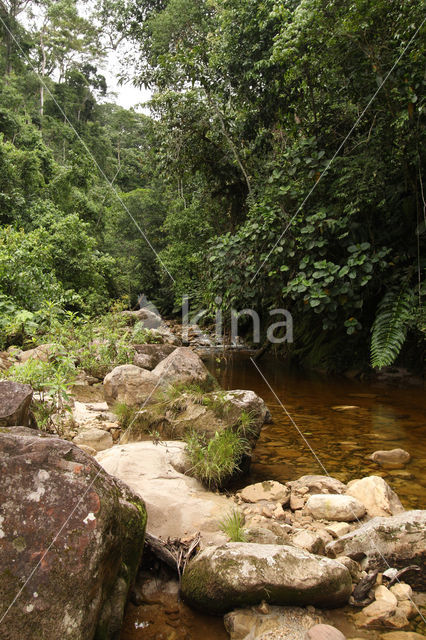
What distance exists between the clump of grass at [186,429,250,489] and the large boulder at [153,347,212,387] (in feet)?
4.56

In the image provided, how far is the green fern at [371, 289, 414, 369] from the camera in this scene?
18.0 ft

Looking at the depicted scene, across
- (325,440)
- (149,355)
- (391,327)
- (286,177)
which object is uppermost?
(286,177)

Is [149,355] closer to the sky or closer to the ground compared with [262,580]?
closer to the sky

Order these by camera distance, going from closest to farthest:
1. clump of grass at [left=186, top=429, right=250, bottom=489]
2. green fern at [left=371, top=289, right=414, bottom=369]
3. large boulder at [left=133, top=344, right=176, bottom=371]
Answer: clump of grass at [left=186, top=429, right=250, bottom=489]
green fern at [left=371, top=289, right=414, bottom=369]
large boulder at [left=133, top=344, right=176, bottom=371]

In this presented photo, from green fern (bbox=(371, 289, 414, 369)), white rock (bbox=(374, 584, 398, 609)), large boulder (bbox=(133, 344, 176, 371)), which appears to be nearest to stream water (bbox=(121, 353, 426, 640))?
white rock (bbox=(374, 584, 398, 609))

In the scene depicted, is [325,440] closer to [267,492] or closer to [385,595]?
[267,492]

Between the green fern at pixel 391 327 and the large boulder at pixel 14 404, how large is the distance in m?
4.02

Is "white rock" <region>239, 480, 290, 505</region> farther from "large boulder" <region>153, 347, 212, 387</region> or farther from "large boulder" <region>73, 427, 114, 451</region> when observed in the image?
"large boulder" <region>153, 347, 212, 387</region>

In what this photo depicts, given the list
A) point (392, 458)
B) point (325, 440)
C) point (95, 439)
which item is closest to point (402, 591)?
point (392, 458)

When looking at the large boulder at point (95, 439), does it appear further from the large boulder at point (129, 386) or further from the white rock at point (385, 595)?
the white rock at point (385, 595)

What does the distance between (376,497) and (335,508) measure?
35 centimetres

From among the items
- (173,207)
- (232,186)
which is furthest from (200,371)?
(173,207)

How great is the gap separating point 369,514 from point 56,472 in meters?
2.20

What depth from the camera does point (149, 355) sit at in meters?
7.40
